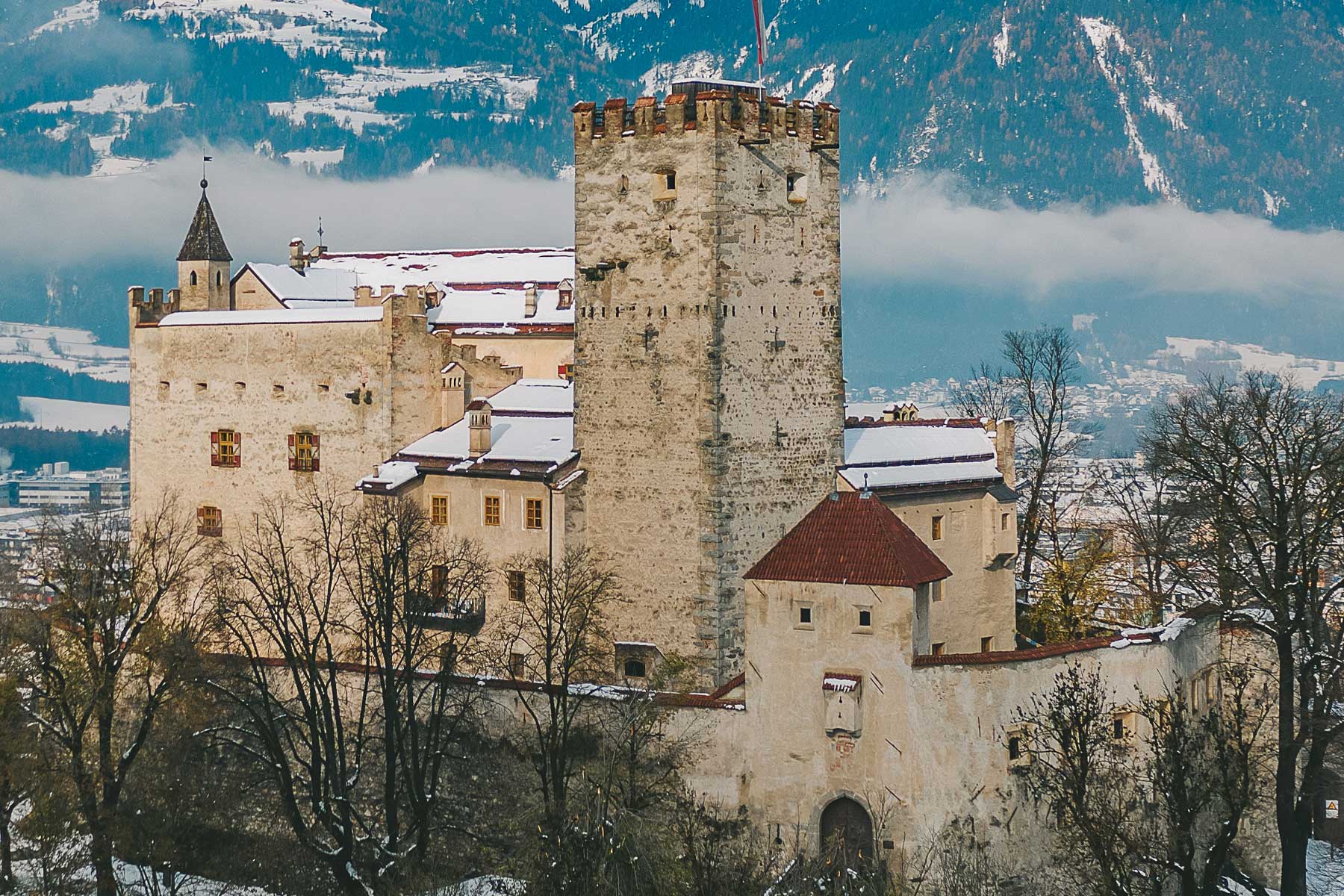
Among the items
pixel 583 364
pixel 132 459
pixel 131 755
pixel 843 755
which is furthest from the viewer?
pixel 132 459

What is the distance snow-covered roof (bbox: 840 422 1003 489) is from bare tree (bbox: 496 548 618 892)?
26.3ft

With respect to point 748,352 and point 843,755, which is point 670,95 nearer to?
point 748,352

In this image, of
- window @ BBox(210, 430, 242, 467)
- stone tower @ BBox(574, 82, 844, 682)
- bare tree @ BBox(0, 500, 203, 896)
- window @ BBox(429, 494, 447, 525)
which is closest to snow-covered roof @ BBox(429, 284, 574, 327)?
window @ BBox(210, 430, 242, 467)

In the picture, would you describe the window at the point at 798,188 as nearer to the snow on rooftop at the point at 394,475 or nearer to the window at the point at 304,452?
the snow on rooftop at the point at 394,475

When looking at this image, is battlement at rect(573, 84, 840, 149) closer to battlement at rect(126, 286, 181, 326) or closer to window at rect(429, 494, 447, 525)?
window at rect(429, 494, 447, 525)

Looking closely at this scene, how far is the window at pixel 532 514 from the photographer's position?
55375 mm

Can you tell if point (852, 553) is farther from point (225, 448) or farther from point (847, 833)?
point (225, 448)

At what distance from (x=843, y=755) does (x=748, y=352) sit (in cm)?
1302

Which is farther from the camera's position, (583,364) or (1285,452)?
(583,364)

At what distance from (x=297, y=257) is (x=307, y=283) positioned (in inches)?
239

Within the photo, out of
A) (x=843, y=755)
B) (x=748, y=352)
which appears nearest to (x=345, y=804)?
(x=843, y=755)

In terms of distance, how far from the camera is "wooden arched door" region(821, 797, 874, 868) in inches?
1751

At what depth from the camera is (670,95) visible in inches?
2111

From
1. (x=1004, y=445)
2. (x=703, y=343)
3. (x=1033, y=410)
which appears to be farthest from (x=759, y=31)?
(x=1033, y=410)
